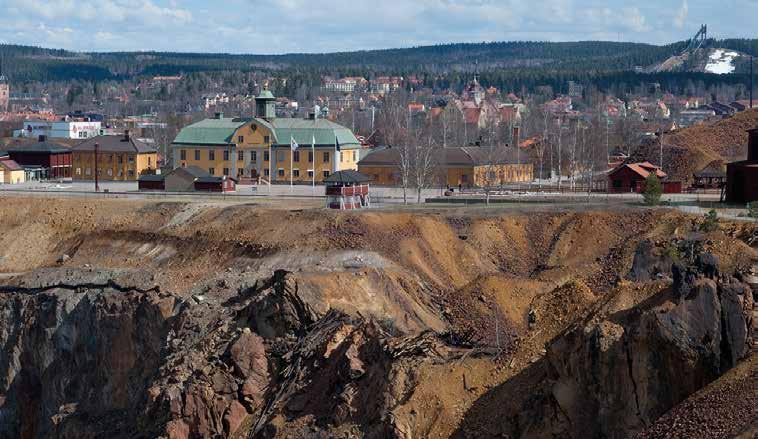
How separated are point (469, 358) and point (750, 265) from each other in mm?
7160

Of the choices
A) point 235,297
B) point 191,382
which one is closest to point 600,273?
point 235,297

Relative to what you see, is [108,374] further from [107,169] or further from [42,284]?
[107,169]

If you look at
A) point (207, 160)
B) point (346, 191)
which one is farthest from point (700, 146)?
point (346, 191)

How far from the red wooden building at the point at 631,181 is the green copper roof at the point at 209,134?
89.8ft

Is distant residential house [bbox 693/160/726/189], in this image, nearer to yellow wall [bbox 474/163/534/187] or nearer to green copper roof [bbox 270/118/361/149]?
yellow wall [bbox 474/163/534/187]

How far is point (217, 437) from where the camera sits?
1687 inches

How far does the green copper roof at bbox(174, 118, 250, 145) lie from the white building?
72982 millimetres

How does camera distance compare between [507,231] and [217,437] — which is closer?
[217,437]

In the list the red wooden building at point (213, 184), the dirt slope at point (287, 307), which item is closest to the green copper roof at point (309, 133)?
the red wooden building at point (213, 184)

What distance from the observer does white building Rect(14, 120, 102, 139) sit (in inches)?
6732

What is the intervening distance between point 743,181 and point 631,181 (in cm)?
1553

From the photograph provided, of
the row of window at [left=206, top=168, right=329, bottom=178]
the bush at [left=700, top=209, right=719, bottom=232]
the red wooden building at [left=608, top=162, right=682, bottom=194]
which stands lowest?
Result: the row of window at [left=206, top=168, right=329, bottom=178]

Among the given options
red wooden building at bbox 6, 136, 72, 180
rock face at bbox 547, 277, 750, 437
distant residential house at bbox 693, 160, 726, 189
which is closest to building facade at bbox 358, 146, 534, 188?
distant residential house at bbox 693, 160, 726, 189

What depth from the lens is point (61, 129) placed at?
17375 cm
